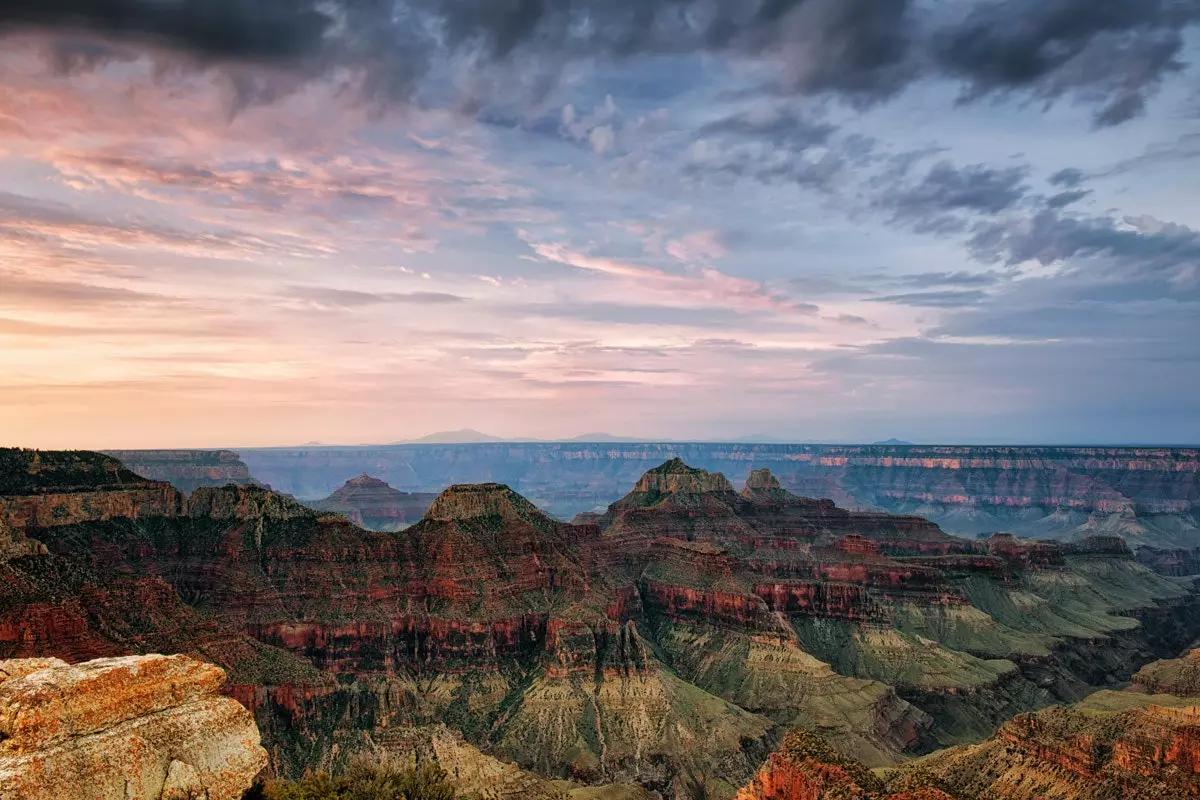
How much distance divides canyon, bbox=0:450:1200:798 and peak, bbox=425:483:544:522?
332mm

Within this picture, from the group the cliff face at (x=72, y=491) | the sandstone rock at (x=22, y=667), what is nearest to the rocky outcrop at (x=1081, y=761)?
the sandstone rock at (x=22, y=667)

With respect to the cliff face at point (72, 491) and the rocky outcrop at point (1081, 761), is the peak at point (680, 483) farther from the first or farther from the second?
the rocky outcrop at point (1081, 761)

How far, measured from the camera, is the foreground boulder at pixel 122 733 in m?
35.3

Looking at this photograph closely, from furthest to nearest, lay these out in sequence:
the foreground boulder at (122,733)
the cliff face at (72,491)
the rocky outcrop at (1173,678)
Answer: the rocky outcrop at (1173,678) → the cliff face at (72,491) → the foreground boulder at (122,733)

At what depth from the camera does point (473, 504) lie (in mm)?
129375

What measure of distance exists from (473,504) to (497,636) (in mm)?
24976

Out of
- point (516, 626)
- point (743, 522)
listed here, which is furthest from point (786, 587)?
point (516, 626)

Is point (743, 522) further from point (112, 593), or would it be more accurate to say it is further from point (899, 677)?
point (112, 593)

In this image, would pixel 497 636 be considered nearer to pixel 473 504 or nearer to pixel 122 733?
pixel 473 504

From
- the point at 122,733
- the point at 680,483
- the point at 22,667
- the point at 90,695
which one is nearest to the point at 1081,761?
the point at 122,733

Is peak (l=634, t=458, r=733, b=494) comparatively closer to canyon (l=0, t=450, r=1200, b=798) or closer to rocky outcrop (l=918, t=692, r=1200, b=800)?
canyon (l=0, t=450, r=1200, b=798)

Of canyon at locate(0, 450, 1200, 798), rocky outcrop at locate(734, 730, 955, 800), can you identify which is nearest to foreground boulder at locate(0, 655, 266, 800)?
rocky outcrop at locate(734, 730, 955, 800)

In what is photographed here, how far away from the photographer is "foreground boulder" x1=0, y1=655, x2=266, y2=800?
116ft

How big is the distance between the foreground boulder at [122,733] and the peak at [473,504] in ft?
269
